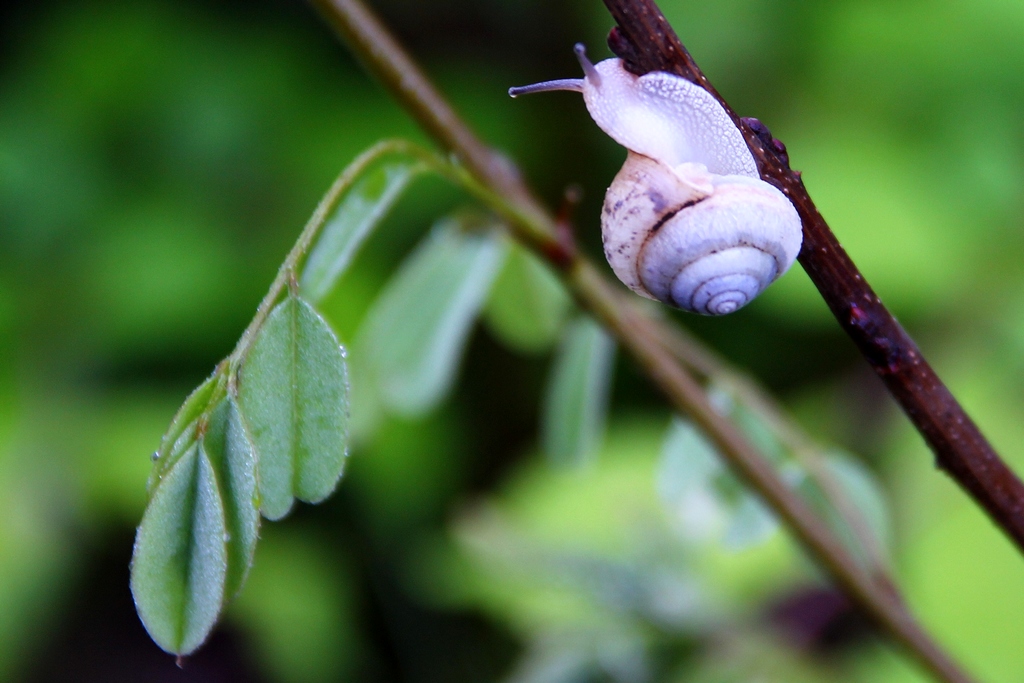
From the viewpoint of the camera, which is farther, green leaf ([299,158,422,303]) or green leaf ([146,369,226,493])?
green leaf ([299,158,422,303])

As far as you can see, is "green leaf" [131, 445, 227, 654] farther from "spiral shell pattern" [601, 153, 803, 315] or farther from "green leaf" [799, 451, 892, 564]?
"green leaf" [799, 451, 892, 564]

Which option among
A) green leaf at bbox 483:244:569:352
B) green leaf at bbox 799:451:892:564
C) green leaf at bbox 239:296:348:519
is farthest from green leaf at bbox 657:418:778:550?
green leaf at bbox 239:296:348:519

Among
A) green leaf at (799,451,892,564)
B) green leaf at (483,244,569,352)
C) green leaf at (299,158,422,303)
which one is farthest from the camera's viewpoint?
green leaf at (483,244,569,352)

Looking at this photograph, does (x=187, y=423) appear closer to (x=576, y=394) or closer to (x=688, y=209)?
(x=688, y=209)

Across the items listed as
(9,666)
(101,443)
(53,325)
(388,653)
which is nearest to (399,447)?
(388,653)

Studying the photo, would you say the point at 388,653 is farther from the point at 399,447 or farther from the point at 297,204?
the point at 297,204
